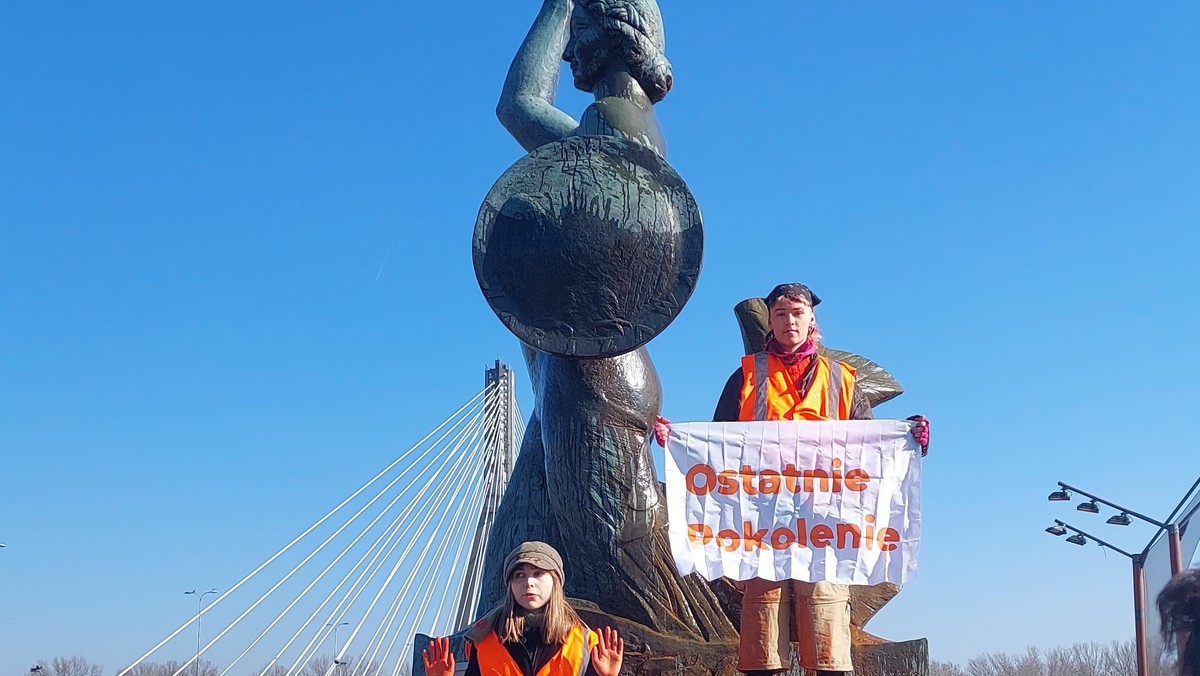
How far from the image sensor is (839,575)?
3646mm

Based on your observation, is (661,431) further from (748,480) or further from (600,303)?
(600,303)

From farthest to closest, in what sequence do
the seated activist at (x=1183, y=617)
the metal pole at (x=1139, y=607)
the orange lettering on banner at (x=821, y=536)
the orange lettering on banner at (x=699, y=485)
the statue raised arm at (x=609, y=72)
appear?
the metal pole at (x=1139, y=607)
the statue raised arm at (x=609, y=72)
the orange lettering on banner at (x=699, y=485)
the orange lettering on banner at (x=821, y=536)
the seated activist at (x=1183, y=617)

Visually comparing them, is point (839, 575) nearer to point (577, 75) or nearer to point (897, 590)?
point (897, 590)

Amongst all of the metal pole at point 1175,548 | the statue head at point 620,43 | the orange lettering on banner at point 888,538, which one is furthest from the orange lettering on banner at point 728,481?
the metal pole at point 1175,548

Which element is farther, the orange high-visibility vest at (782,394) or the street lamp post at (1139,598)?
the street lamp post at (1139,598)

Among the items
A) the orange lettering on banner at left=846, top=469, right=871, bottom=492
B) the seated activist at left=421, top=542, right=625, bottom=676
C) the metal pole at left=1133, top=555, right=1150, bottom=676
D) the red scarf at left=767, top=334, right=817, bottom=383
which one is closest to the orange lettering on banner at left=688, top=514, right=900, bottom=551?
the orange lettering on banner at left=846, top=469, right=871, bottom=492

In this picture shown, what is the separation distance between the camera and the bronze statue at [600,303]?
171 inches

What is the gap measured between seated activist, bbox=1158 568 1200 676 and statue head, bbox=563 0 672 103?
3.29 meters

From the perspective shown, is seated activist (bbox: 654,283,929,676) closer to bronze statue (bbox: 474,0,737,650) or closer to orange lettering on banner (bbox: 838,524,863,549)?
orange lettering on banner (bbox: 838,524,863,549)

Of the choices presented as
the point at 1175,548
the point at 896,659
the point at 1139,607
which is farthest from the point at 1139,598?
the point at 896,659

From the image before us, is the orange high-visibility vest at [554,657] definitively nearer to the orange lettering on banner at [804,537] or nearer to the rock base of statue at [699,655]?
the orange lettering on banner at [804,537]

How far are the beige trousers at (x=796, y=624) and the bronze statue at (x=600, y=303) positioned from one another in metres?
0.84

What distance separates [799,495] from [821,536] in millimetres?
147

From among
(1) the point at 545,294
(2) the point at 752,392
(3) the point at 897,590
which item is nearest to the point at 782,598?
(2) the point at 752,392
